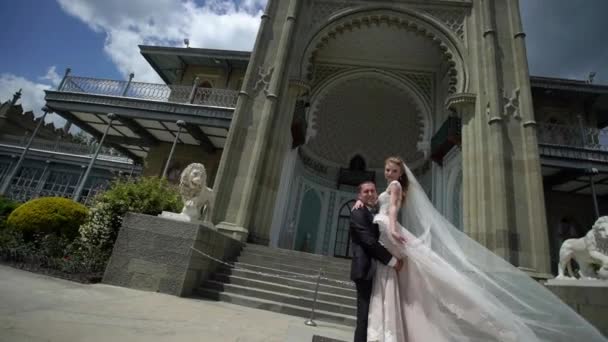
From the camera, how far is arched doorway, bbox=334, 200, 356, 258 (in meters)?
13.2

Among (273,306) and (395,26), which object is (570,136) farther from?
(273,306)

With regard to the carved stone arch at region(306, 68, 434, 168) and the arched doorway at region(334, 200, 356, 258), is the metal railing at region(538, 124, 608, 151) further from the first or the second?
the arched doorway at region(334, 200, 356, 258)

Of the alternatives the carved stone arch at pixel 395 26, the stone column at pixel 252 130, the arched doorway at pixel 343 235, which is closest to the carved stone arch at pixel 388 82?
the carved stone arch at pixel 395 26

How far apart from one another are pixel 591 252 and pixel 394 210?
15.7ft

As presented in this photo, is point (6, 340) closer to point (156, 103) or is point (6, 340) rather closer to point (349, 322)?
point (349, 322)

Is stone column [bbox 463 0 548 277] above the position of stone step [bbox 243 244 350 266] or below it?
above

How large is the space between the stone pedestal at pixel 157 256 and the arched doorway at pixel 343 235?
366 inches

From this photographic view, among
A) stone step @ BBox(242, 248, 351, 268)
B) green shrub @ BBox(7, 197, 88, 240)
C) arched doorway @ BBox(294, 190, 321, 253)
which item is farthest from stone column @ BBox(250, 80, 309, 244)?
arched doorway @ BBox(294, 190, 321, 253)

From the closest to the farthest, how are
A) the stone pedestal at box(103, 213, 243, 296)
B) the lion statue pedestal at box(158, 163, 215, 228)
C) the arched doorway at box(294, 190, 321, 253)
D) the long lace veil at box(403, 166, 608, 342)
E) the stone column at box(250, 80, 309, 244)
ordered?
the long lace veil at box(403, 166, 608, 342) < the stone pedestal at box(103, 213, 243, 296) < the lion statue pedestal at box(158, 163, 215, 228) < the stone column at box(250, 80, 309, 244) < the arched doorway at box(294, 190, 321, 253)

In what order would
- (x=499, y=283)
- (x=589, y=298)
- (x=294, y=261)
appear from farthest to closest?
(x=294, y=261)
(x=589, y=298)
(x=499, y=283)

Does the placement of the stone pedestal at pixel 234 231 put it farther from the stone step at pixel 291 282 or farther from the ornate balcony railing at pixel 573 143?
the ornate balcony railing at pixel 573 143

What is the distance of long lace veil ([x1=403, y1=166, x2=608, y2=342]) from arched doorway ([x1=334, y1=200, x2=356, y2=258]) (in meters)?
11.0

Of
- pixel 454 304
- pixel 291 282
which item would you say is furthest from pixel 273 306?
pixel 454 304

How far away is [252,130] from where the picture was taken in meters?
8.76
